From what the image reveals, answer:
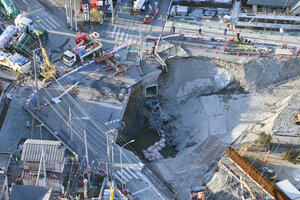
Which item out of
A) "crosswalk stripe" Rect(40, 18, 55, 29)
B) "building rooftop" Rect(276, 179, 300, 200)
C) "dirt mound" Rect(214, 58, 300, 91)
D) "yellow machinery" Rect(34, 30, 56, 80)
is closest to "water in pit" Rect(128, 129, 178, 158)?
"dirt mound" Rect(214, 58, 300, 91)

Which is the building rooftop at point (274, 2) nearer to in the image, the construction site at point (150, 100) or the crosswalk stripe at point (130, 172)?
the construction site at point (150, 100)

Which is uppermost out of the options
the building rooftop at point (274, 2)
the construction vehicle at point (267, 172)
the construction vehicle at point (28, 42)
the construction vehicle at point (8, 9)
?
the building rooftop at point (274, 2)

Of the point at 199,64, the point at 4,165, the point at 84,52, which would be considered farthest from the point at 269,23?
the point at 4,165

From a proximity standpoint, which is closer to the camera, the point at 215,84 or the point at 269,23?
the point at 215,84

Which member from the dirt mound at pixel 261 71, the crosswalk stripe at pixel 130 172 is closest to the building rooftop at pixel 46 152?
the crosswalk stripe at pixel 130 172

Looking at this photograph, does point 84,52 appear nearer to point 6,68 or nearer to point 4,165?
point 6,68
